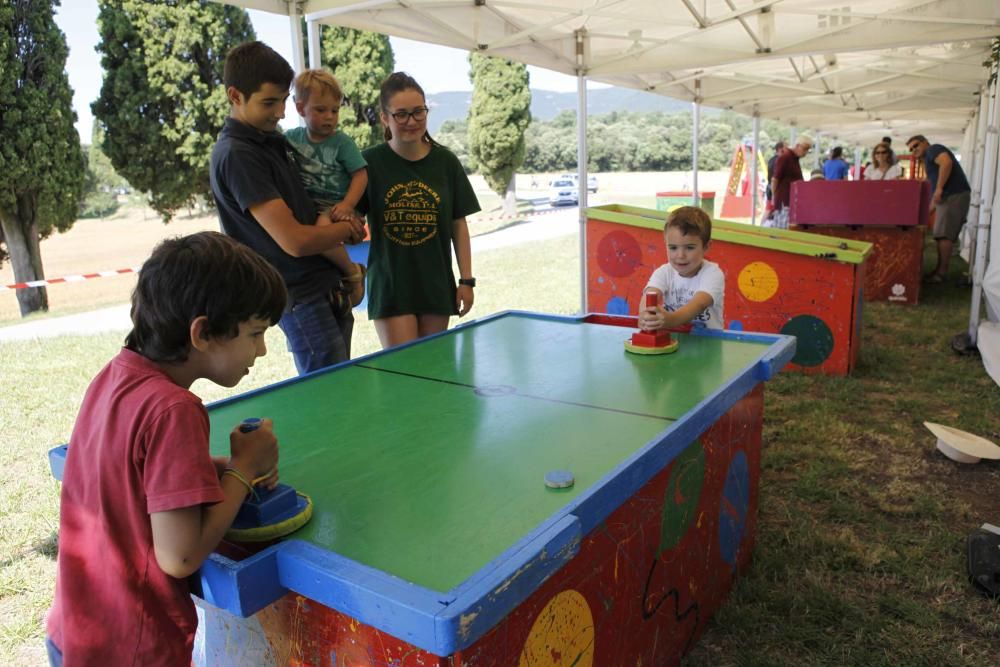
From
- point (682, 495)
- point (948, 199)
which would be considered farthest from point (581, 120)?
point (682, 495)

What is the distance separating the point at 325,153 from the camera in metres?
2.68

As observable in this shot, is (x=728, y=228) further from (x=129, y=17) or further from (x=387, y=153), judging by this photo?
(x=129, y=17)

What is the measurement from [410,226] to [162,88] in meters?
11.8

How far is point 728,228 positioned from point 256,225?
3.80 m

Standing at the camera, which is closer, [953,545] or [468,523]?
[468,523]

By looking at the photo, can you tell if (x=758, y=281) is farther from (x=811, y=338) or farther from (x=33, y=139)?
(x=33, y=139)

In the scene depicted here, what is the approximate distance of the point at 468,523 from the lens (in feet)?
4.05

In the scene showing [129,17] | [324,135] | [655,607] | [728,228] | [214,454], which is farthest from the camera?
[129,17]

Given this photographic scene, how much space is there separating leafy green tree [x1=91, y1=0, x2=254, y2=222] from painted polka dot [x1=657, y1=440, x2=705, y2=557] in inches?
508

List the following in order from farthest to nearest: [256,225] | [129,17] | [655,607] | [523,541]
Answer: [129,17]
[256,225]
[655,607]
[523,541]

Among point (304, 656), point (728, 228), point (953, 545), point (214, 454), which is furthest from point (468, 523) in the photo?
point (728, 228)

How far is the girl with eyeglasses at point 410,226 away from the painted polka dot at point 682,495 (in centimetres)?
140

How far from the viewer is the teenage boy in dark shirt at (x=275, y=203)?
83.1 inches

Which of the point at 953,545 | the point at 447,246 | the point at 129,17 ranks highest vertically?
the point at 129,17
